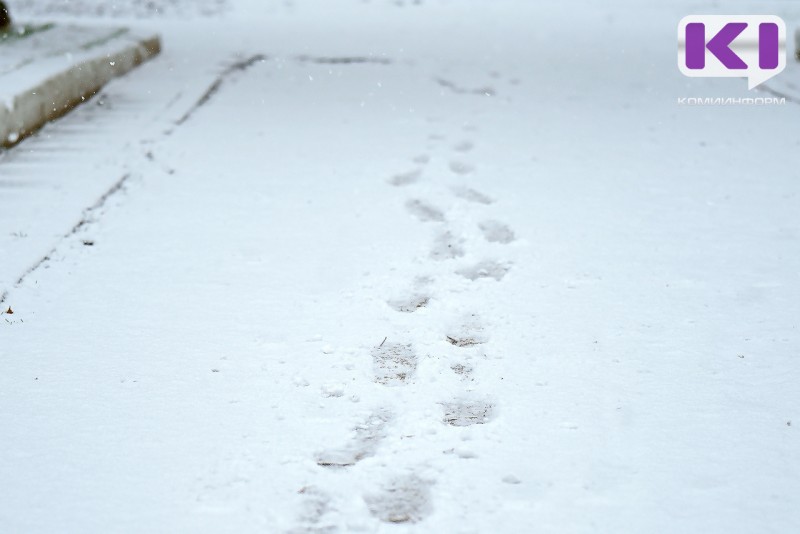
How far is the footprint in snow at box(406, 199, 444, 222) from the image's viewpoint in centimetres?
258

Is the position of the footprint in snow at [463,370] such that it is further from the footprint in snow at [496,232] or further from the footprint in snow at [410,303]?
the footprint in snow at [496,232]

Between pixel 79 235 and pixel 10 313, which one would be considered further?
pixel 79 235

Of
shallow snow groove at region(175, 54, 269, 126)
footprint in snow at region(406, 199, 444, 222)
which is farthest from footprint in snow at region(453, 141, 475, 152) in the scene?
shallow snow groove at region(175, 54, 269, 126)

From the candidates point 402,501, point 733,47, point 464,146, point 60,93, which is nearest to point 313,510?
point 402,501

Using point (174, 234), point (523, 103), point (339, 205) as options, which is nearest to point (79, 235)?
point (174, 234)

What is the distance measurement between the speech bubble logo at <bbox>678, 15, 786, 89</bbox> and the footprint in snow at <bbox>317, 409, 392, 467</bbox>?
3650 millimetres

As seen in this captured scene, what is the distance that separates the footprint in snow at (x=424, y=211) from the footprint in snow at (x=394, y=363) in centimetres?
78

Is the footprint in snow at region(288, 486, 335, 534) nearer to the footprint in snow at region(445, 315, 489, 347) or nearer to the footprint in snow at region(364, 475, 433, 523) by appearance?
the footprint in snow at region(364, 475, 433, 523)

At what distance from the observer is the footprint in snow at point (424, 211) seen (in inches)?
101

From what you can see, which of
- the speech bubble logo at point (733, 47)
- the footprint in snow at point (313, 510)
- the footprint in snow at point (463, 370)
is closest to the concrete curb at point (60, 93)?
the footprint in snow at point (463, 370)

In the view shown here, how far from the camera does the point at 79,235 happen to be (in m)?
2.45

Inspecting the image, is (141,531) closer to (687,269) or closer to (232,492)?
(232,492)

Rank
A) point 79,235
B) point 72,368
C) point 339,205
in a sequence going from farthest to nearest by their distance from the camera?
point 339,205, point 79,235, point 72,368

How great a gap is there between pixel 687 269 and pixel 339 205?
116 centimetres
